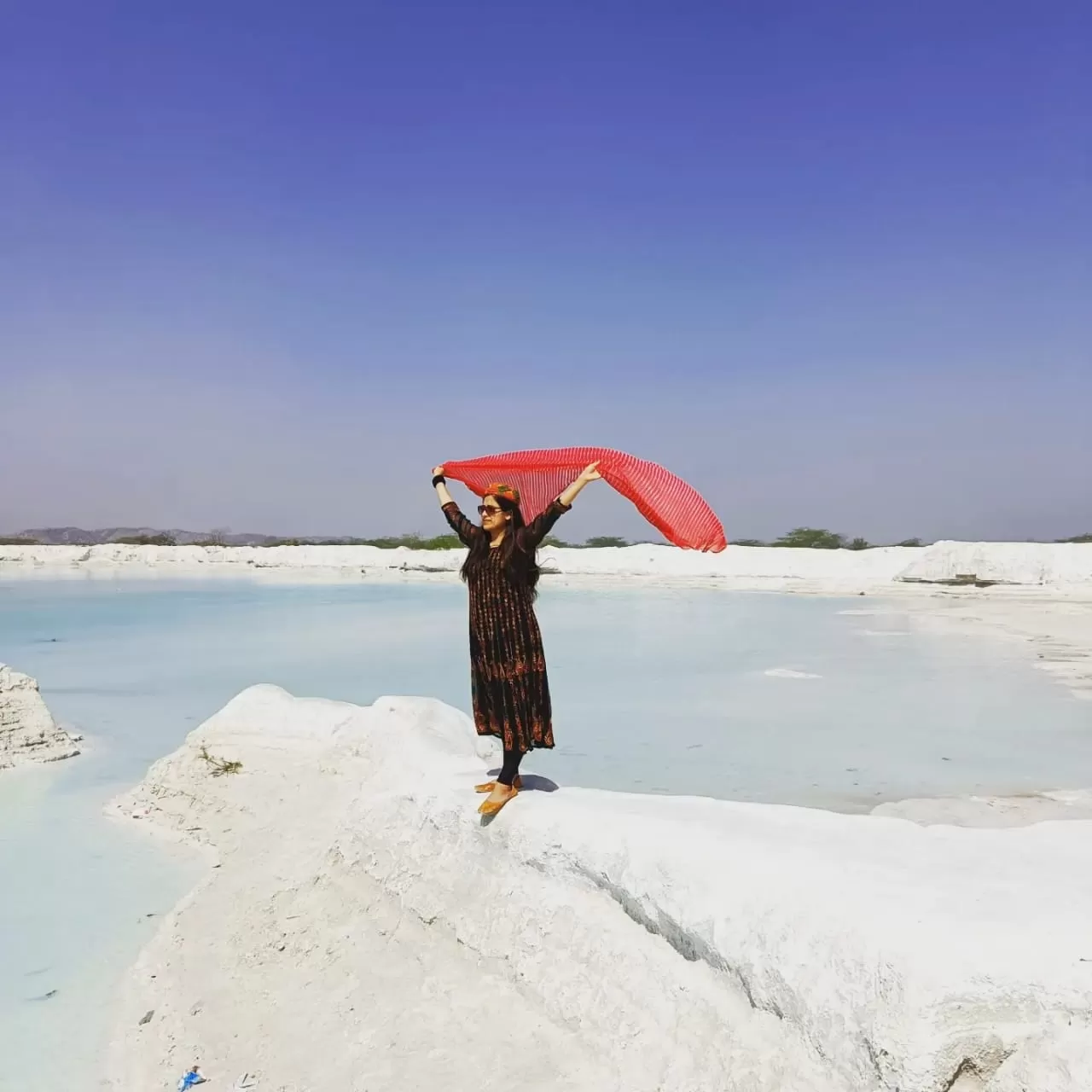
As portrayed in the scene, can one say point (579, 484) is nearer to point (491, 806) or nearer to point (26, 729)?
point (491, 806)

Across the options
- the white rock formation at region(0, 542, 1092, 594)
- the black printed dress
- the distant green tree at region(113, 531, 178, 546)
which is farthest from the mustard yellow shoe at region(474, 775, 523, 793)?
the distant green tree at region(113, 531, 178, 546)

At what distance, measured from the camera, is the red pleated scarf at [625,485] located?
3.04 metres

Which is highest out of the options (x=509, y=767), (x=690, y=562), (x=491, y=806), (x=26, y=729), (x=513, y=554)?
(x=513, y=554)

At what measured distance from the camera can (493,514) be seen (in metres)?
3.18

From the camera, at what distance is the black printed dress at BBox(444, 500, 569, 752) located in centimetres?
316

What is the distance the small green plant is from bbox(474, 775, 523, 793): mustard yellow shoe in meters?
2.33

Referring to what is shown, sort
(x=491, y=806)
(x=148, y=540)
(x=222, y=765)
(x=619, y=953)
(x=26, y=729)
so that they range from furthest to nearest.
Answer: (x=148, y=540)
(x=26, y=729)
(x=222, y=765)
(x=491, y=806)
(x=619, y=953)

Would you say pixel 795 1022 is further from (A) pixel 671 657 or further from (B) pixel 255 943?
(A) pixel 671 657

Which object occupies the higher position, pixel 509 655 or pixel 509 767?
pixel 509 655

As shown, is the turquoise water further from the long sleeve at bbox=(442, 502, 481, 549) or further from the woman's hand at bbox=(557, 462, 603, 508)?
the woman's hand at bbox=(557, 462, 603, 508)

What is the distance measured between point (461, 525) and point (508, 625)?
0.45m

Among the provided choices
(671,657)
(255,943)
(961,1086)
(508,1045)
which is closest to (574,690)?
(671,657)

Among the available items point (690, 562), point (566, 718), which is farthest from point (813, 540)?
point (566, 718)

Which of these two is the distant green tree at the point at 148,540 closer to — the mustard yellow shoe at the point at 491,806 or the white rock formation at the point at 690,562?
the white rock formation at the point at 690,562
